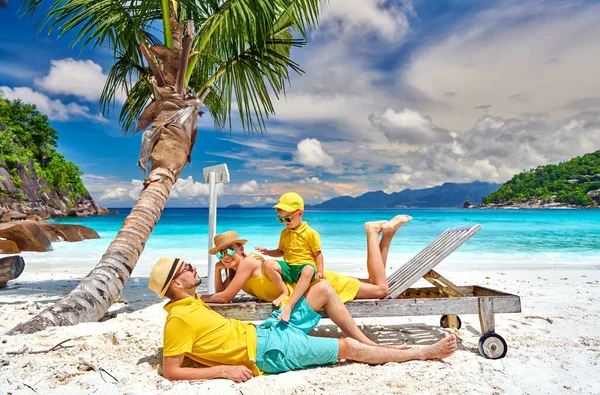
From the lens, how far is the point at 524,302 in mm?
5949

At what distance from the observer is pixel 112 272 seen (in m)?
4.80

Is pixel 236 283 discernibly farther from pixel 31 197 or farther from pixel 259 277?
pixel 31 197

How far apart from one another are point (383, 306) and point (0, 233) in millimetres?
13595

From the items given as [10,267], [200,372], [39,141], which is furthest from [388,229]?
[39,141]

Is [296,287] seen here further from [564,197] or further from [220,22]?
[564,197]

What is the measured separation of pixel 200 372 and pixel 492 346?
8.03 feet

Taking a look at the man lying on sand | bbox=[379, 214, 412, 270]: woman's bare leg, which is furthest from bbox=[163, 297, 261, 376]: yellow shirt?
bbox=[379, 214, 412, 270]: woman's bare leg

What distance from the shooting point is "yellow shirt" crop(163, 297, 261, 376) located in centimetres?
282

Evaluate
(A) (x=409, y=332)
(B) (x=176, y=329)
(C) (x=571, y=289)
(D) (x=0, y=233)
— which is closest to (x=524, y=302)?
(C) (x=571, y=289)

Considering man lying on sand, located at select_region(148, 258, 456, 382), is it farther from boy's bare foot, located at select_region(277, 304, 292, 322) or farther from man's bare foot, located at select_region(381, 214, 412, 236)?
man's bare foot, located at select_region(381, 214, 412, 236)

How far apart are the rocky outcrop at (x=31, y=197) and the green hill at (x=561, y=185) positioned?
77.4 m

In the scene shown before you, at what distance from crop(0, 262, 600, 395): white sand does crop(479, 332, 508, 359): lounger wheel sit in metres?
0.06

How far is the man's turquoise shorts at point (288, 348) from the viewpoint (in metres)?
3.05

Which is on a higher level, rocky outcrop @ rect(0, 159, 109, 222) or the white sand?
rocky outcrop @ rect(0, 159, 109, 222)
